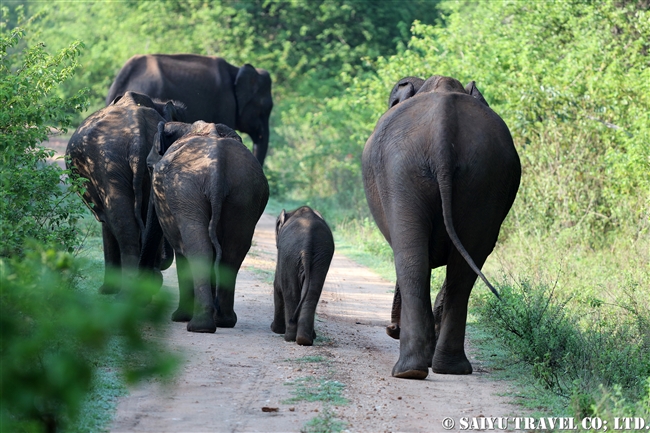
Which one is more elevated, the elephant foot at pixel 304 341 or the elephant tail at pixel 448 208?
the elephant tail at pixel 448 208

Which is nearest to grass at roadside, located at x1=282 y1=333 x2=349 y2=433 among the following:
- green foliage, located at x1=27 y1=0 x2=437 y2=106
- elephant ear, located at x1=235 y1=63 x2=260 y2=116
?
elephant ear, located at x1=235 y1=63 x2=260 y2=116

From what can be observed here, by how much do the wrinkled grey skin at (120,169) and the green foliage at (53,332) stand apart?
16.8 feet

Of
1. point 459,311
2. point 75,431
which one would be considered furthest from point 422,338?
point 75,431

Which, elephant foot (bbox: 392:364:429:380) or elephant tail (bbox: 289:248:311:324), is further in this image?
elephant tail (bbox: 289:248:311:324)

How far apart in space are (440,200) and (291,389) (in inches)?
67.4

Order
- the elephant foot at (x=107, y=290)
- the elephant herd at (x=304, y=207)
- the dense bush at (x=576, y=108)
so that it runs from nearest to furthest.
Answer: the elephant herd at (x=304, y=207)
the elephant foot at (x=107, y=290)
the dense bush at (x=576, y=108)

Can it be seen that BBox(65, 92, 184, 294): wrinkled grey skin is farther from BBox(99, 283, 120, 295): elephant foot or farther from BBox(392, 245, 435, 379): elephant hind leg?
BBox(392, 245, 435, 379): elephant hind leg

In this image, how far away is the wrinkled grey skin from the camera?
9.32 meters

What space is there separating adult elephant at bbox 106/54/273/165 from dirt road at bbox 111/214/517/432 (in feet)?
20.2

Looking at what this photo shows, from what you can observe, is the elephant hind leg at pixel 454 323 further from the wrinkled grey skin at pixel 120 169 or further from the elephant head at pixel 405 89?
the wrinkled grey skin at pixel 120 169

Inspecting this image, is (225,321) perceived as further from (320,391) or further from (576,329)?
(576,329)

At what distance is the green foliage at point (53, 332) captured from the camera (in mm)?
3295

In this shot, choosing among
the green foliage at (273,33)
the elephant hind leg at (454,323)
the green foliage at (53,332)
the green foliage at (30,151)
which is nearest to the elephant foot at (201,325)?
the green foliage at (30,151)

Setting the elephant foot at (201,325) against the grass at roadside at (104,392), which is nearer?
the grass at roadside at (104,392)
